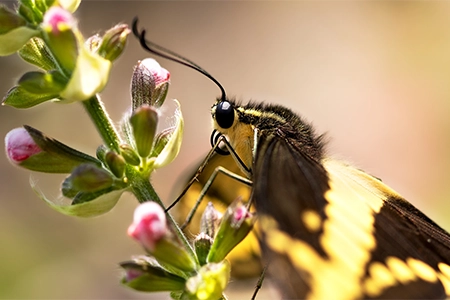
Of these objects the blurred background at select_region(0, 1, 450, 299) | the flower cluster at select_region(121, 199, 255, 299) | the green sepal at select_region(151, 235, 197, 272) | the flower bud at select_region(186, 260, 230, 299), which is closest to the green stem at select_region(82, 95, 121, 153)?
the flower cluster at select_region(121, 199, 255, 299)

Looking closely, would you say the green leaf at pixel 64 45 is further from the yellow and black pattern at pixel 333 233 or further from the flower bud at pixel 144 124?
the yellow and black pattern at pixel 333 233

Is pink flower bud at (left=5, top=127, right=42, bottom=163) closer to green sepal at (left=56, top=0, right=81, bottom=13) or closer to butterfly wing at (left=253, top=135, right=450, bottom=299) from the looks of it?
green sepal at (left=56, top=0, right=81, bottom=13)

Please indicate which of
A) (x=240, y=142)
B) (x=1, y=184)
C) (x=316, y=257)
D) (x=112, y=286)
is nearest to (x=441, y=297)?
(x=316, y=257)

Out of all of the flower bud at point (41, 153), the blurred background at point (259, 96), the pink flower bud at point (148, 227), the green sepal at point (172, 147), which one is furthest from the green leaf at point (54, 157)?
the blurred background at point (259, 96)

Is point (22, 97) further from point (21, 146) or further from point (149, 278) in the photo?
point (149, 278)

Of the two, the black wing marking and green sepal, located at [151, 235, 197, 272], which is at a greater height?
the black wing marking

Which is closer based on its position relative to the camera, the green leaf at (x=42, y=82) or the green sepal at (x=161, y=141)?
the green leaf at (x=42, y=82)
